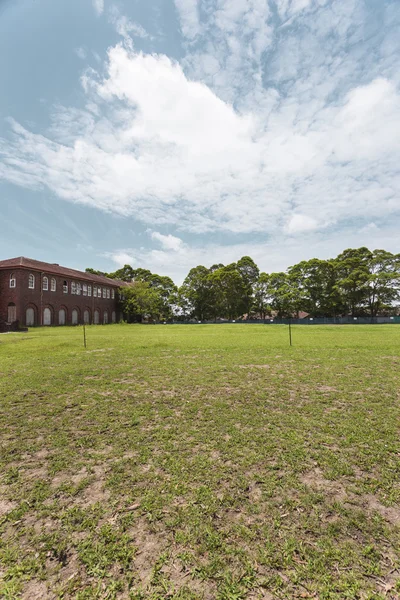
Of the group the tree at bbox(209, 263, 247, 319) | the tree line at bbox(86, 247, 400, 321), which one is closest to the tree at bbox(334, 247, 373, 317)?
the tree line at bbox(86, 247, 400, 321)

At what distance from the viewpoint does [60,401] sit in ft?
18.7

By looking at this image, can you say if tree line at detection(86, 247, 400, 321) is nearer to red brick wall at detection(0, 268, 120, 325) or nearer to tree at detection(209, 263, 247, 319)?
tree at detection(209, 263, 247, 319)

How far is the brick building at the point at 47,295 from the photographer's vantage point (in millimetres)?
37031

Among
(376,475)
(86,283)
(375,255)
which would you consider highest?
(375,255)

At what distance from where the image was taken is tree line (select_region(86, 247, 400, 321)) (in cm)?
5650

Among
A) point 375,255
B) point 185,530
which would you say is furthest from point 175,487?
point 375,255

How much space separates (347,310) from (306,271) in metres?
12.0

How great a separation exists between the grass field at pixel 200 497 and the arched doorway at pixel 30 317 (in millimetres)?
37908

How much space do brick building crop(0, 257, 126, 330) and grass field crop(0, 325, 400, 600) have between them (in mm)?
36150

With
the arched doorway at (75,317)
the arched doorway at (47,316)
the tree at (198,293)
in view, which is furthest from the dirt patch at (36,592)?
the tree at (198,293)

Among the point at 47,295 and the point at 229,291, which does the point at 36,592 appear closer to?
the point at 47,295

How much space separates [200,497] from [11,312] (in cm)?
4261

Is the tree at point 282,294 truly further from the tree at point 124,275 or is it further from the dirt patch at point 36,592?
the dirt patch at point 36,592

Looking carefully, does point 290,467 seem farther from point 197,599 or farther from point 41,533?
point 41,533
